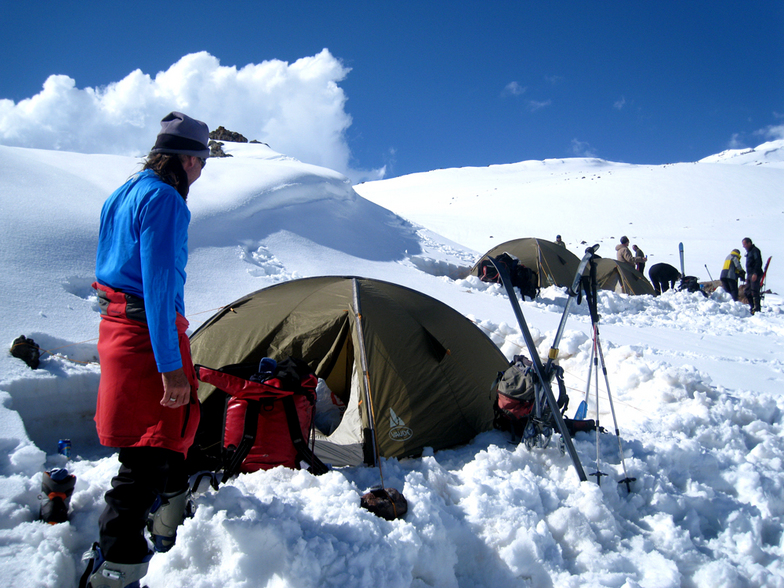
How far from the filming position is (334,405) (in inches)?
176

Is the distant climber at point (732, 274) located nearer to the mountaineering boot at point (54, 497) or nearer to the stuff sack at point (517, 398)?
the stuff sack at point (517, 398)

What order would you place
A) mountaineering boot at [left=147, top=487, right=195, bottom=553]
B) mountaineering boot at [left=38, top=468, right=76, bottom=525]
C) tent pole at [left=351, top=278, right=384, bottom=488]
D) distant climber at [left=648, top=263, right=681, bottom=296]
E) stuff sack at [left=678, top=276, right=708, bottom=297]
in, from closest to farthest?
mountaineering boot at [left=147, top=487, right=195, bottom=553] < mountaineering boot at [left=38, top=468, right=76, bottom=525] < tent pole at [left=351, top=278, right=384, bottom=488] < stuff sack at [left=678, top=276, right=708, bottom=297] < distant climber at [left=648, top=263, right=681, bottom=296]

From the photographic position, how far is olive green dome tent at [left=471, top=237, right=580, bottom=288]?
39.5 ft

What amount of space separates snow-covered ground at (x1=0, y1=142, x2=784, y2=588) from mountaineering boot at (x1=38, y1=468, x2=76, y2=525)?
0.28 feet

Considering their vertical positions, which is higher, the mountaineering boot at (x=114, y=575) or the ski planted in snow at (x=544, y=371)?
the ski planted in snow at (x=544, y=371)

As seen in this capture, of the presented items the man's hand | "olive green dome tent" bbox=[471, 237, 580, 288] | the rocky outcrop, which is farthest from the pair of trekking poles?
the rocky outcrop

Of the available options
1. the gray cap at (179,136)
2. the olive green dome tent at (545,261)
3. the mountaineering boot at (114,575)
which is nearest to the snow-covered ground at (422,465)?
the mountaineering boot at (114,575)

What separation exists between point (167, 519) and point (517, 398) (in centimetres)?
250

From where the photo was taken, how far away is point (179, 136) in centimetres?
200

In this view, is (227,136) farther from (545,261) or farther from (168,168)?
(168,168)

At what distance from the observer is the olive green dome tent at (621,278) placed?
12.1 m

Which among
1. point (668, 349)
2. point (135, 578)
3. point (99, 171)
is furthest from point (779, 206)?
point (135, 578)

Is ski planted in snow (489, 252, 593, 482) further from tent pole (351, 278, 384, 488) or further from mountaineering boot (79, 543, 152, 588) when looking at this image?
mountaineering boot (79, 543, 152, 588)

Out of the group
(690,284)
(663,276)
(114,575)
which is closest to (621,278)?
(690,284)
